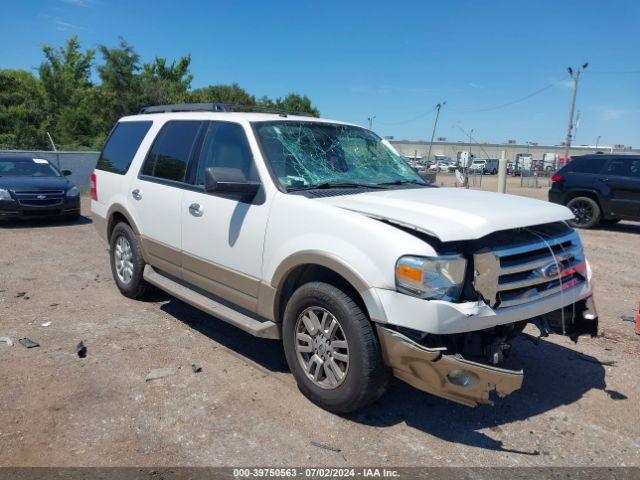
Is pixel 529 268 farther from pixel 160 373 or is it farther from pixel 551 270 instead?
pixel 160 373

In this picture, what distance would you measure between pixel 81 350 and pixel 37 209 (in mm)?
7420

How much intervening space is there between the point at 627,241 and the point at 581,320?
853cm

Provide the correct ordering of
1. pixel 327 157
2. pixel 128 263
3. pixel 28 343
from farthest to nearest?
1. pixel 128 263
2. pixel 28 343
3. pixel 327 157

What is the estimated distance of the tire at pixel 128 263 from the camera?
17.8 feet

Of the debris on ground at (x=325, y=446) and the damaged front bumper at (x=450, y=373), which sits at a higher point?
the damaged front bumper at (x=450, y=373)

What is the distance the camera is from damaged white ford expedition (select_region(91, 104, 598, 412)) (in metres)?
2.96

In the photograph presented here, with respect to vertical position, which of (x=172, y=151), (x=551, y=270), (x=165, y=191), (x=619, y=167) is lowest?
(x=551, y=270)

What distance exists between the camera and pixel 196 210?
442 cm

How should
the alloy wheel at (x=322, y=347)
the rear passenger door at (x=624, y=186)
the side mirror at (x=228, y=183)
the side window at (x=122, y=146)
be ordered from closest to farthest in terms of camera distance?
the alloy wheel at (x=322, y=347) < the side mirror at (x=228, y=183) < the side window at (x=122, y=146) < the rear passenger door at (x=624, y=186)

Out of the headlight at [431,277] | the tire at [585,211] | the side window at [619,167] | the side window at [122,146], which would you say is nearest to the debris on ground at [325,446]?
the headlight at [431,277]

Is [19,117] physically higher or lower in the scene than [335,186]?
higher

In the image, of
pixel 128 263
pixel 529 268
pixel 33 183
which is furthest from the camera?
pixel 33 183

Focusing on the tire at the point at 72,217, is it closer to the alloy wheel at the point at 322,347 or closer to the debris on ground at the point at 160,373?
the debris on ground at the point at 160,373

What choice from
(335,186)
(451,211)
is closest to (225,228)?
(335,186)
